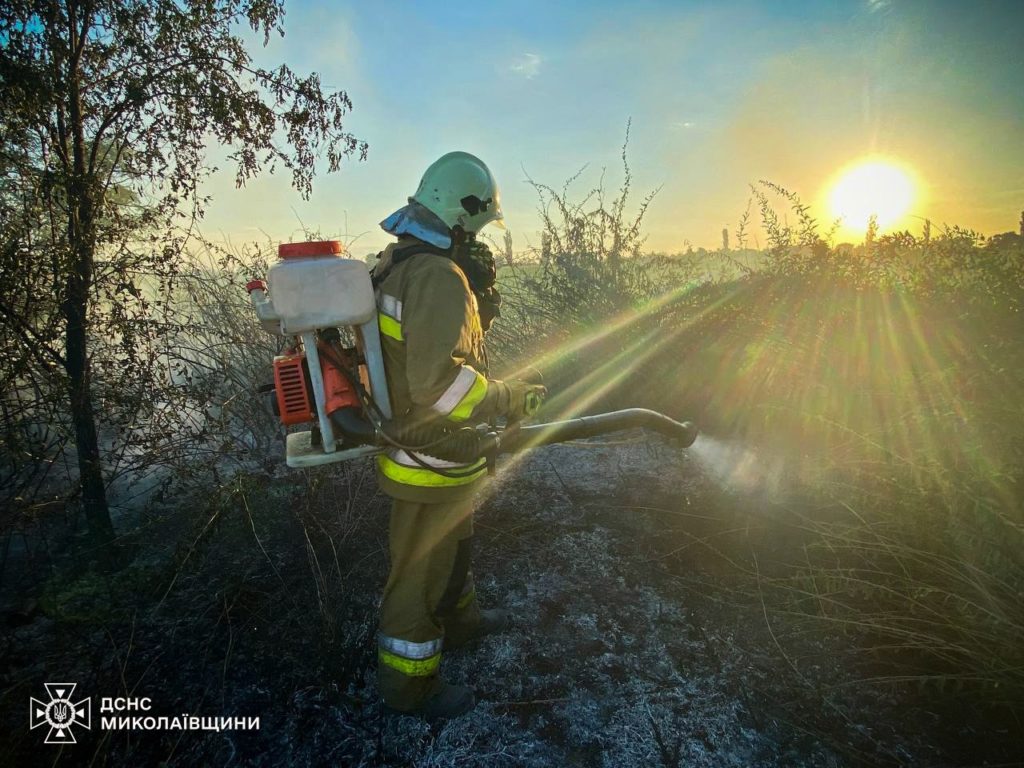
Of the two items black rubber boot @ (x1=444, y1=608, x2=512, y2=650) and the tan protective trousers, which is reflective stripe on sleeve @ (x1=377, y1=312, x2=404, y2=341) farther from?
black rubber boot @ (x1=444, y1=608, x2=512, y2=650)

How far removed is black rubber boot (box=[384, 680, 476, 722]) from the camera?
2.12 m

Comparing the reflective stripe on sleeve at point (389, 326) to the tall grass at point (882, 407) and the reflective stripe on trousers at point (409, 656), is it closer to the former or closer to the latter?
the reflective stripe on trousers at point (409, 656)

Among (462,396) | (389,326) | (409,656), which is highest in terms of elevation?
(389,326)

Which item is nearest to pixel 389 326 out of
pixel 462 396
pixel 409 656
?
pixel 462 396

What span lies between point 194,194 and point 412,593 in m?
2.81

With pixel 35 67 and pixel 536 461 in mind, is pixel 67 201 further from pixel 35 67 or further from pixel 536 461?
pixel 536 461

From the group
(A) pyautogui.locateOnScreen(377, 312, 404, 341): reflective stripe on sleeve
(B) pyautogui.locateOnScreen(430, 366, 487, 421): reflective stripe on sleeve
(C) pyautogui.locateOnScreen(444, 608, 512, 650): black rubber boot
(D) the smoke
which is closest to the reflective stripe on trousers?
(C) pyautogui.locateOnScreen(444, 608, 512, 650): black rubber boot

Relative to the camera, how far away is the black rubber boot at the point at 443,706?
2.12 metres

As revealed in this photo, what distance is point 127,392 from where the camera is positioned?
330 centimetres

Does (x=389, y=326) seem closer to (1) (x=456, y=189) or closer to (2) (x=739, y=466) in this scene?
(1) (x=456, y=189)

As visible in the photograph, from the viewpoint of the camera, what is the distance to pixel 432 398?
186 centimetres

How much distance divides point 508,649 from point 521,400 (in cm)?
127

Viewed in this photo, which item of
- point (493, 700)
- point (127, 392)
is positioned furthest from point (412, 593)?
Answer: point (127, 392)

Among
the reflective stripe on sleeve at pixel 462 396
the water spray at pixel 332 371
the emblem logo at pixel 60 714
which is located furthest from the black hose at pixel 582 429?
the emblem logo at pixel 60 714
